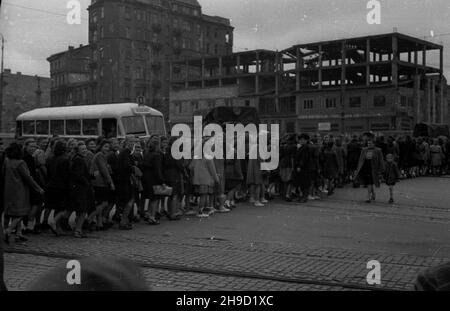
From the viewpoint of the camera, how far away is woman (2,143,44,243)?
8461mm

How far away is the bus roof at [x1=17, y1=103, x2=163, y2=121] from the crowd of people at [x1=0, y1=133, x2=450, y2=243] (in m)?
7.24

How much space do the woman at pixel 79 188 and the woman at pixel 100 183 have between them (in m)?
0.52

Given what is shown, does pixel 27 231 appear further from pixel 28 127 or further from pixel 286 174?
pixel 28 127

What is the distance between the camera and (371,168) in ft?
45.3

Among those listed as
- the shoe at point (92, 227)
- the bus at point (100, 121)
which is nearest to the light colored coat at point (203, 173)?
the shoe at point (92, 227)

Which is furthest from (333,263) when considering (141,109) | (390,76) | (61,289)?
(390,76)

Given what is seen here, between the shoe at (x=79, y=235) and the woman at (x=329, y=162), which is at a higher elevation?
the woman at (x=329, y=162)

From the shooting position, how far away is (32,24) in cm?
557

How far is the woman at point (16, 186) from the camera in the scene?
333 inches

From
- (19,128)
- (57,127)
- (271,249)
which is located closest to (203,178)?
(271,249)

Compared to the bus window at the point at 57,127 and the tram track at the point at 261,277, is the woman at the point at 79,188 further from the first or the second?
the bus window at the point at 57,127

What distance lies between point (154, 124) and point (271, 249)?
15.1 metres
